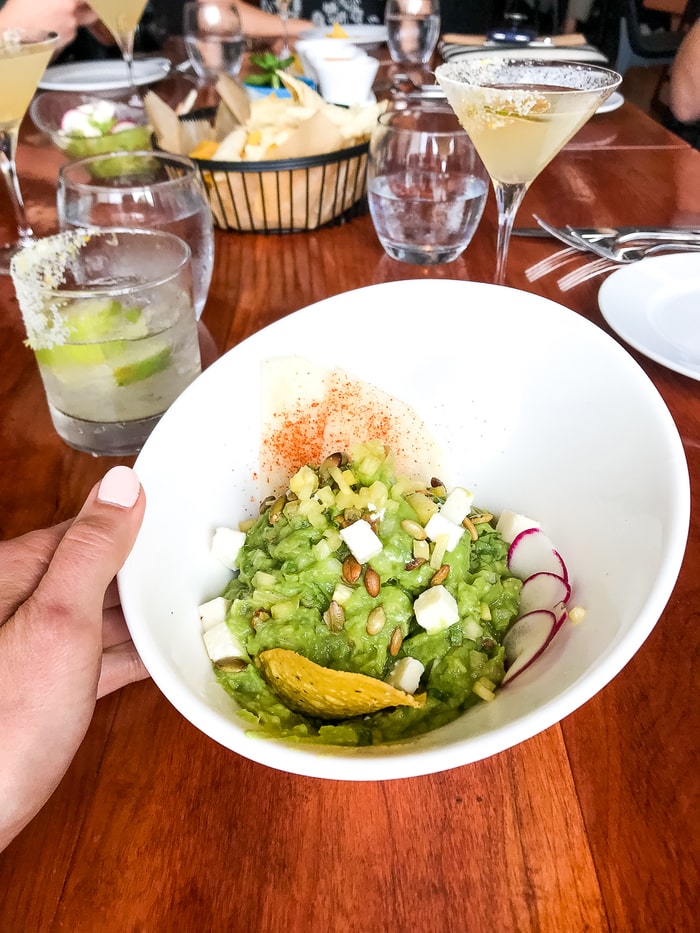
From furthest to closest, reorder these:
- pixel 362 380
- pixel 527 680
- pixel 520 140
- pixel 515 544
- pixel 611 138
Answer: pixel 611 138 → pixel 520 140 → pixel 362 380 → pixel 515 544 → pixel 527 680

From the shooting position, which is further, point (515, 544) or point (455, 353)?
point (455, 353)

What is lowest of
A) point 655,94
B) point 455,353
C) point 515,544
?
point 655,94

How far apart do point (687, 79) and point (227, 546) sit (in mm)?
3085

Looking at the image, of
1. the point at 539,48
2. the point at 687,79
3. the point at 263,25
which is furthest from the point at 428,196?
the point at 263,25

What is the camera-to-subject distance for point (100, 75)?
2.74m

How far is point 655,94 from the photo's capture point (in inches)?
148

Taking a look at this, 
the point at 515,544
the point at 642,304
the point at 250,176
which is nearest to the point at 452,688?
the point at 515,544

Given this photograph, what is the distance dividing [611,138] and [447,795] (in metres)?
2.20

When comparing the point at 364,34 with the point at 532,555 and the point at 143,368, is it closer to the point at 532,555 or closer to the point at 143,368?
the point at 143,368

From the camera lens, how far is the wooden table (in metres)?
0.53

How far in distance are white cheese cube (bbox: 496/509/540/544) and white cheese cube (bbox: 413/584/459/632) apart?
0.14 metres

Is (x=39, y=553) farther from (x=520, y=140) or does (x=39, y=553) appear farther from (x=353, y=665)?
(x=520, y=140)

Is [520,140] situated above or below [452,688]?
above

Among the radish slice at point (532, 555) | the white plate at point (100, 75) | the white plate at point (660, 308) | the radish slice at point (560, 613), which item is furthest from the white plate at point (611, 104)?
the radish slice at point (560, 613)
